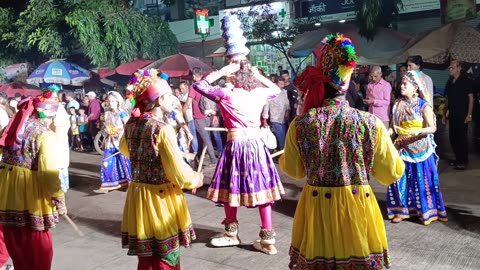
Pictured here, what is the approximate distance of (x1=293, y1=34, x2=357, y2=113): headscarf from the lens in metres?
2.71

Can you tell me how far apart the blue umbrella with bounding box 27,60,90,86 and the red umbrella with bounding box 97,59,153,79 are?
85cm

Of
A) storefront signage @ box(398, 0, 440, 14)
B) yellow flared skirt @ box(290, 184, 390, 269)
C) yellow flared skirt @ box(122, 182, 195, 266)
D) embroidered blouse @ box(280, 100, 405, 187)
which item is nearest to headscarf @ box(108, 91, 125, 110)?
yellow flared skirt @ box(122, 182, 195, 266)

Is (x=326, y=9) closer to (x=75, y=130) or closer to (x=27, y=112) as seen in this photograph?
(x=75, y=130)

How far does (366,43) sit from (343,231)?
36.2ft

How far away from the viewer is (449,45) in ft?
33.5

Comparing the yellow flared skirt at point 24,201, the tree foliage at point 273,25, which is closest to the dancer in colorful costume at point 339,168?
the yellow flared skirt at point 24,201

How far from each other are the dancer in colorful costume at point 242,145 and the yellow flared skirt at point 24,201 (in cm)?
151

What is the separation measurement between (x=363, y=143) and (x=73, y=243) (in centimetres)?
379

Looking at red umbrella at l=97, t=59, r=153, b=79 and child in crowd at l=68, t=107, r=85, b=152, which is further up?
red umbrella at l=97, t=59, r=153, b=79

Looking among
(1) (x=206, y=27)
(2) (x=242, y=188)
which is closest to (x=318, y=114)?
(2) (x=242, y=188)

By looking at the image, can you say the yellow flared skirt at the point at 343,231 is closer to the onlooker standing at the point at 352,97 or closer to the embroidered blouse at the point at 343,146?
the embroidered blouse at the point at 343,146

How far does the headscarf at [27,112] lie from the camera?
11.7 feet

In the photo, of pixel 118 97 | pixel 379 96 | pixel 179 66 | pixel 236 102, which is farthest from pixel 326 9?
pixel 236 102

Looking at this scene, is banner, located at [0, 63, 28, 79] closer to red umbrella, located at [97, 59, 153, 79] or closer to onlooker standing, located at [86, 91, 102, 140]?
red umbrella, located at [97, 59, 153, 79]
